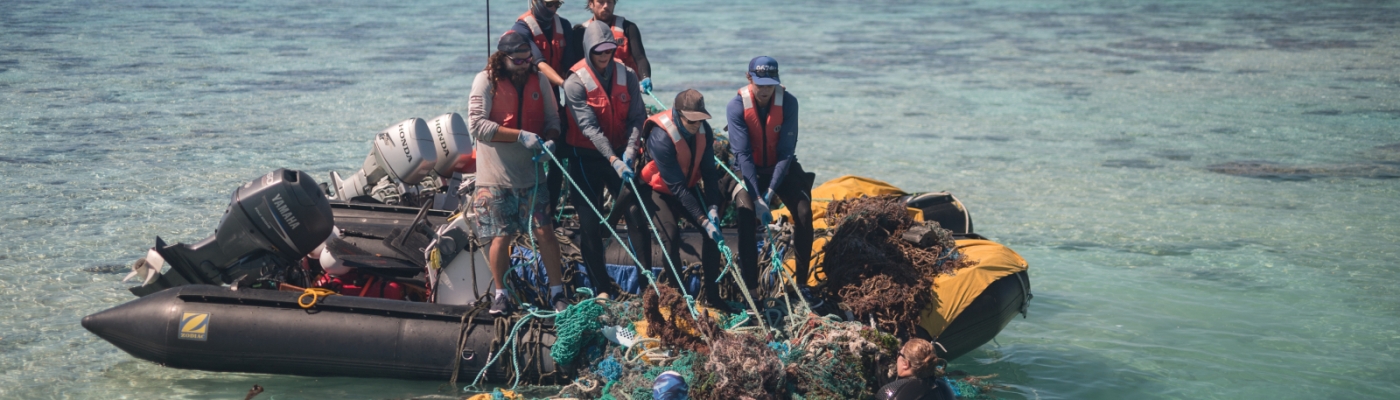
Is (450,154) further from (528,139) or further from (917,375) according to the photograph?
(917,375)

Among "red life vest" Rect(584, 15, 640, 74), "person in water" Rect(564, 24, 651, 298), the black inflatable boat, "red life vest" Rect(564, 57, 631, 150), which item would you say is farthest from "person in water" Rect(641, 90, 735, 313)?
"red life vest" Rect(584, 15, 640, 74)

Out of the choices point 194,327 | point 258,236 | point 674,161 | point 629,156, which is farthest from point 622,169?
point 194,327

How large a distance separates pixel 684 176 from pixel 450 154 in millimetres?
2562

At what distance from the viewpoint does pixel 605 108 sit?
6504 mm

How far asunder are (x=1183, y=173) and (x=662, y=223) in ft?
29.0

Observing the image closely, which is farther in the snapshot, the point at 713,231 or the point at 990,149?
the point at 990,149

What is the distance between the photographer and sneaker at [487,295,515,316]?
650 centimetres

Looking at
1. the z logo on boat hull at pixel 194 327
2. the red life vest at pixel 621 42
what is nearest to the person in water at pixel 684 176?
the red life vest at pixel 621 42

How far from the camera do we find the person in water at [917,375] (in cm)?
537

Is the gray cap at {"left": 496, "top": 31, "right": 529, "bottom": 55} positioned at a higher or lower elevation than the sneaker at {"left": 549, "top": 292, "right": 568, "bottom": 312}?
higher

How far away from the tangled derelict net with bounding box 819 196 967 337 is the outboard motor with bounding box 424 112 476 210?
2804 mm

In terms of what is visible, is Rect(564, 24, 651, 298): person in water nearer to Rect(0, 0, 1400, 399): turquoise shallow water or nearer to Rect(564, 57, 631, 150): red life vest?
Rect(564, 57, 631, 150): red life vest

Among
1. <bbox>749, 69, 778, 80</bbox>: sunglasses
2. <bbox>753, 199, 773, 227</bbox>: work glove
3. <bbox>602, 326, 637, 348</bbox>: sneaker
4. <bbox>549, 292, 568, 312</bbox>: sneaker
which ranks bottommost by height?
<bbox>602, 326, 637, 348</bbox>: sneaker

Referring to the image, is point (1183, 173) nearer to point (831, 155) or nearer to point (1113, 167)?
point (1113, 167)
